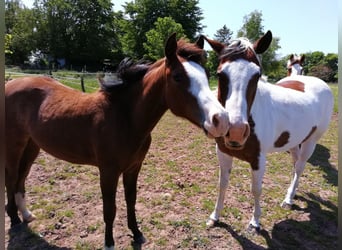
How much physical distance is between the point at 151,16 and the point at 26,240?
45.6 metres

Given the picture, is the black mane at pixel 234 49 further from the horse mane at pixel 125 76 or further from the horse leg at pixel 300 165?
the horse leg at pixel 300 165

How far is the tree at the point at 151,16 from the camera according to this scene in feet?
138

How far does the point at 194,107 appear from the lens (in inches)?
80.4

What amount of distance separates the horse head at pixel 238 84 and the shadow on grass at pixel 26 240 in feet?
7.10

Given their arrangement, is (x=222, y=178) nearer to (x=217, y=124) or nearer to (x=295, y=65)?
(x=217, y=124)

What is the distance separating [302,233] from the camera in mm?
3377

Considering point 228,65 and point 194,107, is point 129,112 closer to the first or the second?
point 194,107

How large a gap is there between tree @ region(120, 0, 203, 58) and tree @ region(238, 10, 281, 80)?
8276mm

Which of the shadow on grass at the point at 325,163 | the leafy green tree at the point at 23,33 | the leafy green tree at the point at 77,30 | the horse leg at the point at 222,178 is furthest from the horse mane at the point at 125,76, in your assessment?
the leafy green tree at the point at 23,33

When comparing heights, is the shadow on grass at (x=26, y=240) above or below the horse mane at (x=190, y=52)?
below

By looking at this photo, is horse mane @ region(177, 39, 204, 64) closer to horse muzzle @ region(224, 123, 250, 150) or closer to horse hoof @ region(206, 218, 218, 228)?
horse muzzle @ region(224, 123, 250, 150)

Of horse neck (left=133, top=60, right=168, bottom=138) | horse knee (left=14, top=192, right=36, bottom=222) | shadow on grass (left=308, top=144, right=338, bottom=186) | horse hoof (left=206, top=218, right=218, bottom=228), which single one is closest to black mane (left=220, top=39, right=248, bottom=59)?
horse neck (left=133, top=60, right=168, bottom=138)

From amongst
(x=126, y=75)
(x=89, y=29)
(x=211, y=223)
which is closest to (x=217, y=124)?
(x=126, y=75)

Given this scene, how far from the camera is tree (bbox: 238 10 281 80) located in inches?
1389
